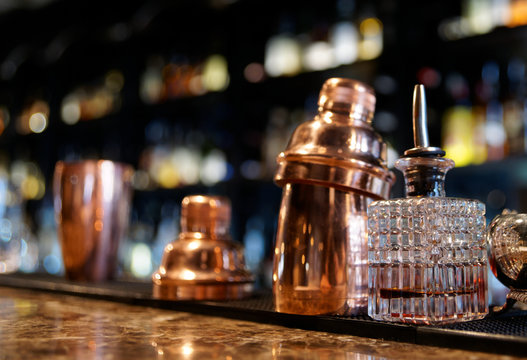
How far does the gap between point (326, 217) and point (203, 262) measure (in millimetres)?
261

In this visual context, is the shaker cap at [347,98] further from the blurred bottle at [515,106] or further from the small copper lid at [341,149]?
the blurred bottle at [515,106]

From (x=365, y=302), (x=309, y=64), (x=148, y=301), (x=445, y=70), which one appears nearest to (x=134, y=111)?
(x=309, y=64)

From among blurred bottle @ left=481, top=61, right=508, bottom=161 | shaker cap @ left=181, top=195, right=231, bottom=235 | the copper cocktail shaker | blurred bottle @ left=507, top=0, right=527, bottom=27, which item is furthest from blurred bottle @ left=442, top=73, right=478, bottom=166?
the copper cocktail shaker

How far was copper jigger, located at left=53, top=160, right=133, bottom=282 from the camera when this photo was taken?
1079 millimetres

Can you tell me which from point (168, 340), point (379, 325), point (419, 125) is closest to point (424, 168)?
point (419, 125)

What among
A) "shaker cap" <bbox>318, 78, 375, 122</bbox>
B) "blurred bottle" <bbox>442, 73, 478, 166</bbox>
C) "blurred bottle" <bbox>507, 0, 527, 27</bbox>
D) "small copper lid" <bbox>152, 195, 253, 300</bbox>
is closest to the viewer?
"shaker cap" <bbox>318, 78, 375, 122</bbox>

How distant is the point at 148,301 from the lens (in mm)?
789

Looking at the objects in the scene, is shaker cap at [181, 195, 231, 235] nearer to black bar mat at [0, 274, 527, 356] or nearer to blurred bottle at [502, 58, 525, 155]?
black bar mat at [0, 274, 527, 356]

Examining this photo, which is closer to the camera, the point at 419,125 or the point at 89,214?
the point at 419,125

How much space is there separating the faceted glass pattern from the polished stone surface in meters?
0.06

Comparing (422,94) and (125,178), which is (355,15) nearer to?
(125,178)

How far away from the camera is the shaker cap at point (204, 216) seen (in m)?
0.86

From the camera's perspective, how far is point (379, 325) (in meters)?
0.53

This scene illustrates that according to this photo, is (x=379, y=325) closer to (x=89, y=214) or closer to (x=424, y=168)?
(x=424, y=168)
